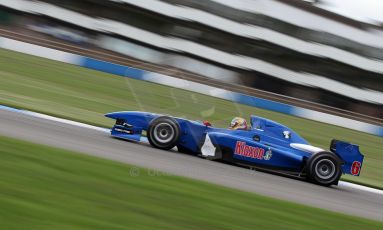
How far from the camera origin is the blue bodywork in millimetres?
9711

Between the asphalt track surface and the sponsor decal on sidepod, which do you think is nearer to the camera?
the asphalt track surface

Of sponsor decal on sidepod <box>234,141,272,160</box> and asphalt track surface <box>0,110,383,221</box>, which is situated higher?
Result: sponsor decal on sidepod <box>234,141,272,160</box>

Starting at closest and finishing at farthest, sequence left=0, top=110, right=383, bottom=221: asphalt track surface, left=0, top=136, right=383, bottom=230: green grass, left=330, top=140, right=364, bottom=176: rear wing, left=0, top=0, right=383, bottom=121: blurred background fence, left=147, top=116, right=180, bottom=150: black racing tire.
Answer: left=0, top=136, right=383, bottom=230: green grass < left=0, top=110, right=383, bottom=221: asphalt track surface < left=147, top=116, right=180, bottom=150: black racing tire < left=330, top=140, right=364, bottom=176: rear wing < left=0, top=0, right=383, bottom=121: blurred background fence

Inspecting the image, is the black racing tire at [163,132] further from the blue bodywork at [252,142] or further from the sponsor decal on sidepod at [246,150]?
the sponsor decal on sidepod at [246,150]

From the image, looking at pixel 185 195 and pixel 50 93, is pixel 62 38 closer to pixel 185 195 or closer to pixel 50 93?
pixel 50 93

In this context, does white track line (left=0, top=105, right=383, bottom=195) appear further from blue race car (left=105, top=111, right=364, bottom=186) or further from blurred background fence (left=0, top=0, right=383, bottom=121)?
blurred background fence (left=0, top=0, right=383, bottom=121)

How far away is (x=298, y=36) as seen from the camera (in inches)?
1571

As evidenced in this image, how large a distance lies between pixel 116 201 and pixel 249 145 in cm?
442

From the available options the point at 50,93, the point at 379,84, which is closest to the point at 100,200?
the point at 50,93

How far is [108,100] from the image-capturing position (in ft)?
56.1

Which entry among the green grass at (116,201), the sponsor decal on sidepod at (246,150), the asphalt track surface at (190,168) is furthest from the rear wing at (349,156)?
the green grass at (116,201)

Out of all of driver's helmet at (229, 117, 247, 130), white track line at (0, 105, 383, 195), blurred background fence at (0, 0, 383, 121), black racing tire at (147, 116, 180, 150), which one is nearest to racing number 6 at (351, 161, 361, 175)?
white track line at (0, 105, 383, 195)

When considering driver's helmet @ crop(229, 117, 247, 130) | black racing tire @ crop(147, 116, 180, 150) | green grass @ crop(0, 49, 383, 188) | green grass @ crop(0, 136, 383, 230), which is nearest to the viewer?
green grass @ crop(0, 136, 383, 230)

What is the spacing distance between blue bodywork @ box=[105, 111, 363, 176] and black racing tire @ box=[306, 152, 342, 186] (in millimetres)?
147
